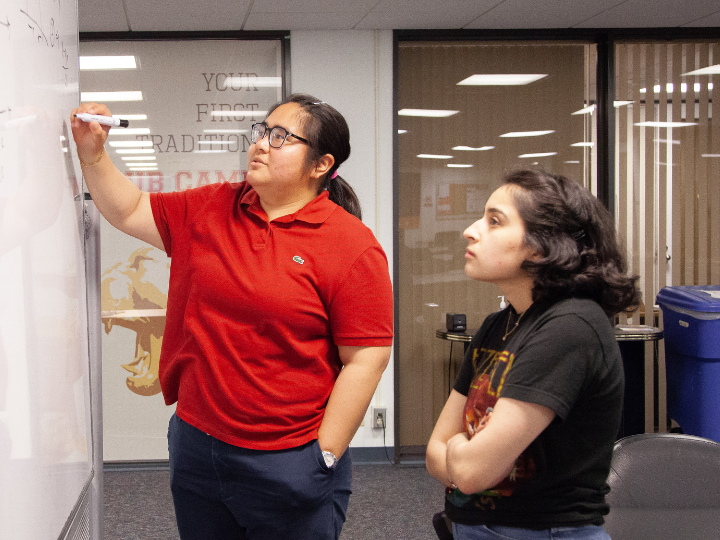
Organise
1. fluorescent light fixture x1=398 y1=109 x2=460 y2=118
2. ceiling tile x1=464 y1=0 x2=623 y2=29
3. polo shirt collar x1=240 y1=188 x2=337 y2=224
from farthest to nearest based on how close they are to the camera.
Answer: fluorescent light fixture x1=398 y1=109 x2=460 y2=118 < ceiling tile x1=464 y1=0 x2=623 y2=29 < polo shirt collar x1=240 y1=188 x2=337 y2=224

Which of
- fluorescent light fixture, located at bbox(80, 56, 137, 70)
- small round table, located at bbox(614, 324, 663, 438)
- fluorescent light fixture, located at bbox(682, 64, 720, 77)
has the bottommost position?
small round table, located at bbox(614, 324, 663, 438)

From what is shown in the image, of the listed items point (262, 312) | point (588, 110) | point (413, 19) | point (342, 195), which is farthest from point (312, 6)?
point (262, 312)

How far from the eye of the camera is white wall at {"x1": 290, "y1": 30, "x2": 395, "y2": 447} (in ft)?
11.4

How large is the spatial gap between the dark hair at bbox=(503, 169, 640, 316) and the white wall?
253 centimetres

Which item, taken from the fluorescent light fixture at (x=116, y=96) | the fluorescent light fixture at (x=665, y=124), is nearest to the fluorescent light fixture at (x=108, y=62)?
the fluorescent light fixture at (x=116, y=96)

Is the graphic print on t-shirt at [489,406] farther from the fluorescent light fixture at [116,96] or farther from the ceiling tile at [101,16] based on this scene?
the fluorescent light fixture at [116,96]

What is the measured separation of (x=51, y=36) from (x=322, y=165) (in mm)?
609

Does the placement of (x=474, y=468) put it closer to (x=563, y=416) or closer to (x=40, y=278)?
(x=563, y=416)

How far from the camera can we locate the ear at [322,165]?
144cm

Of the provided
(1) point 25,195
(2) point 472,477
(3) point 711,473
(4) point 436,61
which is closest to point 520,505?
(2) point 472,477

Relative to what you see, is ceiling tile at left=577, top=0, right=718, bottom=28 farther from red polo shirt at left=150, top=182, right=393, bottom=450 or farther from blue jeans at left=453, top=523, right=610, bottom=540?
blue jeans at left=453, top=523, right=610, bottom=540

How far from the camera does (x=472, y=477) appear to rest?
96 cm

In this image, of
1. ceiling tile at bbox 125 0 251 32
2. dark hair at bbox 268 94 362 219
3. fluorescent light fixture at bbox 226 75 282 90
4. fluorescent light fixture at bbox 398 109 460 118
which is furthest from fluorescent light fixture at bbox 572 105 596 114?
dark hair at bbox 268 94 362 219

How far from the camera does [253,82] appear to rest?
11.7 ft
